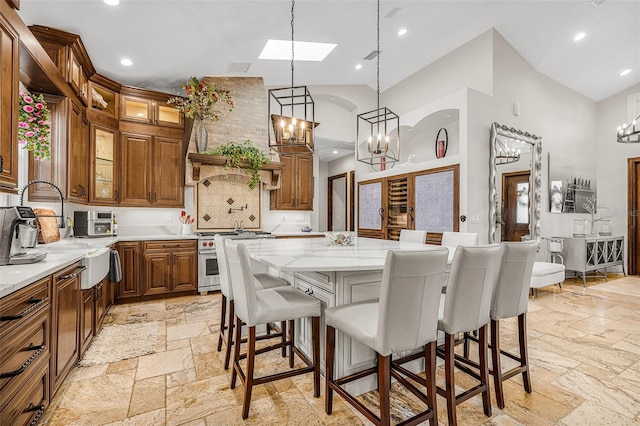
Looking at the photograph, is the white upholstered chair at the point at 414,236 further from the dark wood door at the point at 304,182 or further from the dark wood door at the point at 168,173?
the dark wood door at the point at 168,173

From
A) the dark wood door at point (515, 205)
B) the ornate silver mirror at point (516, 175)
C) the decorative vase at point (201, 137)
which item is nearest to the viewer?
the ornate silver mirror at point (516, 175)

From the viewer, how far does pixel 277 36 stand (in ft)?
13.2

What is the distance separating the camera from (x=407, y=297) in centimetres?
150

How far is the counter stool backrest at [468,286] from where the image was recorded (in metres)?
1.66

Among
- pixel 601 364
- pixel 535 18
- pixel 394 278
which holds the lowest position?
pixel 601 364

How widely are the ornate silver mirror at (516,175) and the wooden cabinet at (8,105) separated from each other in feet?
16.9

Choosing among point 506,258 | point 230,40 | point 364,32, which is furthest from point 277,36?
point 506,258

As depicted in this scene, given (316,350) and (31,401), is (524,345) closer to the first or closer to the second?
(316,350)

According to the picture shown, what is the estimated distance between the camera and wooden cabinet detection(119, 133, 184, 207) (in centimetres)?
448

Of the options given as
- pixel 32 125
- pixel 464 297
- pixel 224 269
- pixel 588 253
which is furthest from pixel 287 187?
pixel 588 253

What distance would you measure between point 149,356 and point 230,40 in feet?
11.6

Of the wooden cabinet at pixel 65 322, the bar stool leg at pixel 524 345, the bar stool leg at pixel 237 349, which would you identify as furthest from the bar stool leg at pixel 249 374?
the bar stool leg at pixel 524 345

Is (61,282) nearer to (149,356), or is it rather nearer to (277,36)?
(149,356)

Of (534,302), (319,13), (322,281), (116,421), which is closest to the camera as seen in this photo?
(116,421)
